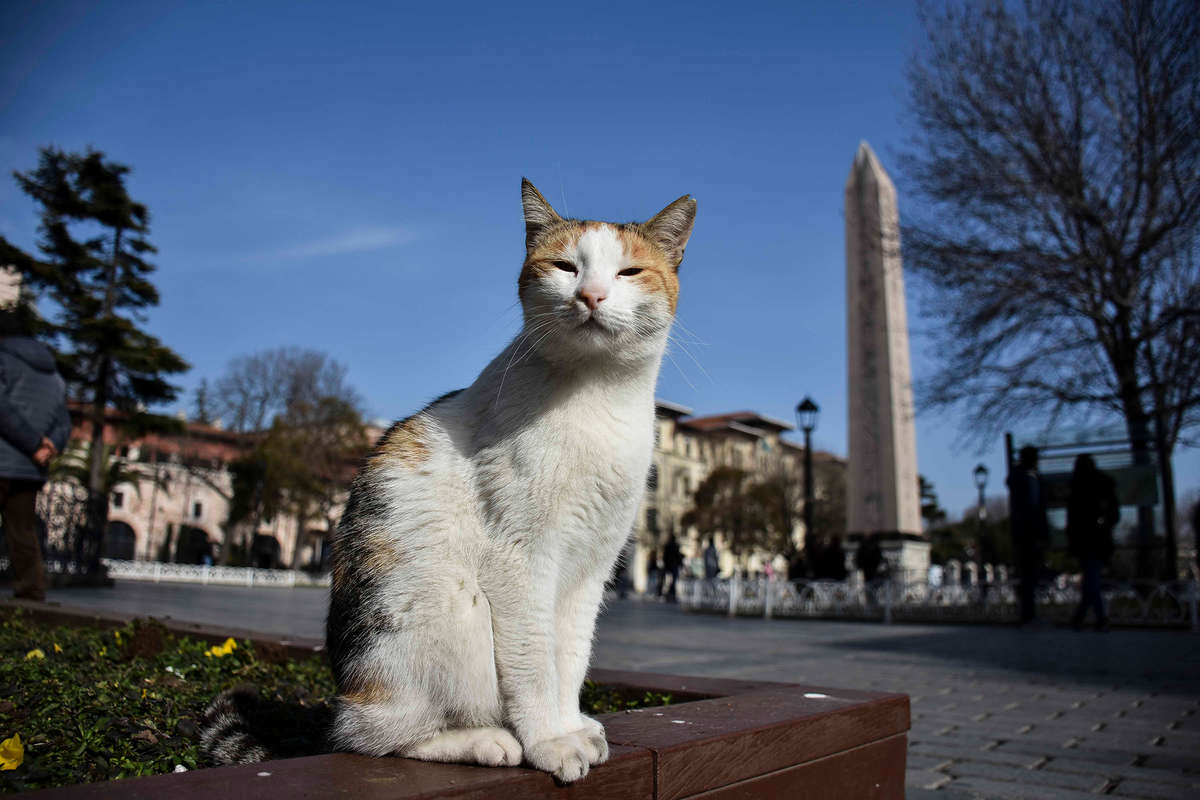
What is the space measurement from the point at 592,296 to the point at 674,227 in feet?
1.41

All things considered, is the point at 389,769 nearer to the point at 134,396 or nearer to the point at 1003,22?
the point at 1003,22

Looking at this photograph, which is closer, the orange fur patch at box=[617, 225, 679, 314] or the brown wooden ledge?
the brown wooden ledge

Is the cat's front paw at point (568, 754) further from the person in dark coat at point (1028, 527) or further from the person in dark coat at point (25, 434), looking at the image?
the person in dark coat at point (1028, 527)

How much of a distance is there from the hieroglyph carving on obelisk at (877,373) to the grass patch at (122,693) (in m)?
18.4

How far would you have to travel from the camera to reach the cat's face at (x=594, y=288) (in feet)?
5.94

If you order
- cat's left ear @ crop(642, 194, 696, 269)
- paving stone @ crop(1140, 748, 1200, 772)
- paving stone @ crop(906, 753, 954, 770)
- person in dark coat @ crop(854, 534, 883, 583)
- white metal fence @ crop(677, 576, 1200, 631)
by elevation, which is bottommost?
white metal fence @ crop(677, 576, 1200, 631)

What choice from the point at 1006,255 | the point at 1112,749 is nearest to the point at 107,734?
the point at 1112,749

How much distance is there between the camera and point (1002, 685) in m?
6.02

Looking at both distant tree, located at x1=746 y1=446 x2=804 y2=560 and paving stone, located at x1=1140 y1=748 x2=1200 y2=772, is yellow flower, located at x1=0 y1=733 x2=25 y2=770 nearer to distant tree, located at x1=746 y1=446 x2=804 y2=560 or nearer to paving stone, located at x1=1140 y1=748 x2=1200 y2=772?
paving stone, located at x1=1140 y1=748 x2=1200 y2=772

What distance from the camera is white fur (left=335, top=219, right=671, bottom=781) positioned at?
1.67 metres

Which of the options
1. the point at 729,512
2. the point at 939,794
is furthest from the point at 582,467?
the point at 729,512

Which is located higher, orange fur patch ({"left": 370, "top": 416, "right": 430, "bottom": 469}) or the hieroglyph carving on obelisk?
the hieroglyph carving on obelisk

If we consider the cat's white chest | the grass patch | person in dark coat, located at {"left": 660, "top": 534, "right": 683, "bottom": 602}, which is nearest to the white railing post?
the grass patch

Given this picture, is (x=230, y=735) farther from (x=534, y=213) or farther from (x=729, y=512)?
(x=729, y=512)
